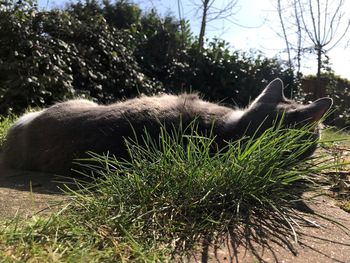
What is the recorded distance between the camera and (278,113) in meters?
3.39

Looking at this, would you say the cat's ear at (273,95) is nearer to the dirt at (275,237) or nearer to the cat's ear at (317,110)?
the cat's ear at (317,110)

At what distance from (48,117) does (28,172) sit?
1.52 feet

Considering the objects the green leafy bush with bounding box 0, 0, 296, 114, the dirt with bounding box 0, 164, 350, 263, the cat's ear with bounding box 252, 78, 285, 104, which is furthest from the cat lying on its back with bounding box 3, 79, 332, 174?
the green leafy bush with bounding box 0, 0, 296, 114

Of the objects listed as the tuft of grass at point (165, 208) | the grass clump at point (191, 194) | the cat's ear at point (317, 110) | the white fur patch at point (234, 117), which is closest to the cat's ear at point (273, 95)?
the white fur patch at point (234, 117)

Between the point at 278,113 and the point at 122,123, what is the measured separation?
3.59ft

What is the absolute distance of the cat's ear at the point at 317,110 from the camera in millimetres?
3234

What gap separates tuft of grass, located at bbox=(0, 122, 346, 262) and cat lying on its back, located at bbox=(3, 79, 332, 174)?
0.89 meters

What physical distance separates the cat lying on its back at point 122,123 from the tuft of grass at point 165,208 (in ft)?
2.92

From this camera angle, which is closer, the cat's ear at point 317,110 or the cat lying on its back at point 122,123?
the cat's ear at point 317,110

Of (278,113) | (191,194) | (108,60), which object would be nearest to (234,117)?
(278,113)

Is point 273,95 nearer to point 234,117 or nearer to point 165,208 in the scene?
point 234,117

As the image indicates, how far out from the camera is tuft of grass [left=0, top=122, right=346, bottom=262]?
67.1 inches

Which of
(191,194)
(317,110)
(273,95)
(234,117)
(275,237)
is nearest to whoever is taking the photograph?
(275,237)

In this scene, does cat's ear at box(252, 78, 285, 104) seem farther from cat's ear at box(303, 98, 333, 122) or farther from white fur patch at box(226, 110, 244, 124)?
cat's ear at box(303, 98, 333, 122)
